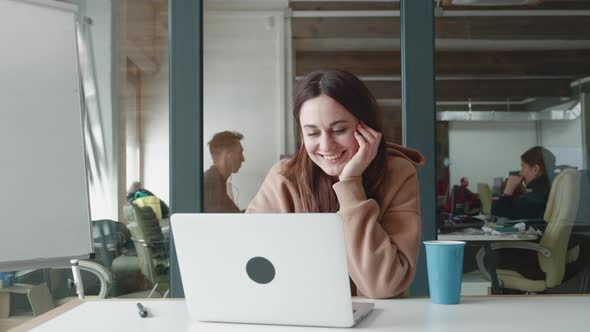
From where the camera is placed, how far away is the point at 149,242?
267cm

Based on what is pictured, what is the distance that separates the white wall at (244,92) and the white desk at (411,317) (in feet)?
4.20

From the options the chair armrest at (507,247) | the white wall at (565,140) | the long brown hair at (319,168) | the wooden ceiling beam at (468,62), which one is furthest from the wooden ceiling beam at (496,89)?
the long brown hair at (319,168)

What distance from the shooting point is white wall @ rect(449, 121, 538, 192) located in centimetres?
272

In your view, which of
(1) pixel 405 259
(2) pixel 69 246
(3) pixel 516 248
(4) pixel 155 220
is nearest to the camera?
(1) pixel 405 259

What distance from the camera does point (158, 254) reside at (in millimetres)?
2654

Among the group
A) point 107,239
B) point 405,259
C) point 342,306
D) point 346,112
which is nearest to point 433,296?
point 405,259

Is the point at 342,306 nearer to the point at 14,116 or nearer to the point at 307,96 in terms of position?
the point at 307,96

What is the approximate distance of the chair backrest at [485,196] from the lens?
276 centimetres

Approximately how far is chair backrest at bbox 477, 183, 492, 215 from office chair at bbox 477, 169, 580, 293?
20 cm

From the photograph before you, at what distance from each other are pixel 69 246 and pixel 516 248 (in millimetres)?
2096

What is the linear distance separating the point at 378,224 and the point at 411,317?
33 cm

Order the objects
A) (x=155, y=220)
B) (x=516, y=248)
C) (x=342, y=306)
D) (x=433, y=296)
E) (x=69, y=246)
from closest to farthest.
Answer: (x=342, y=306)
(x=433, y=296)
(x=69, y=246)
(x=155, y=220)
(x=516, y=248)

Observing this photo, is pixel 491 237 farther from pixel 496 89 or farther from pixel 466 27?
pixel 466 27

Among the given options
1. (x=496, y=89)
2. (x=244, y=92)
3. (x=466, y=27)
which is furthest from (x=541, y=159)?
(x=244, y=92)
